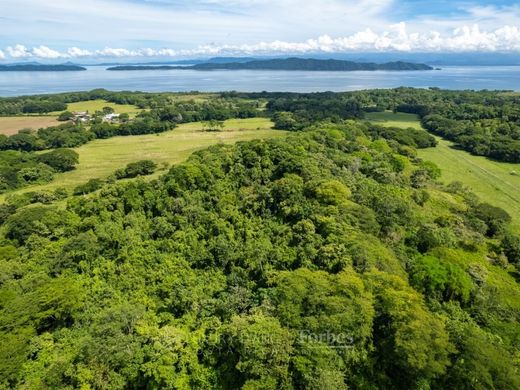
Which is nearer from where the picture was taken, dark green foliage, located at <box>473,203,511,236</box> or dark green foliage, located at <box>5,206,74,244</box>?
dark green foliage, located at <box>5,206,74,244</box>

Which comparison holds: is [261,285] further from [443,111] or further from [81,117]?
[443,111]

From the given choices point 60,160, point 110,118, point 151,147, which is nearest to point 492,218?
point 151,147

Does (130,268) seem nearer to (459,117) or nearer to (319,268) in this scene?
→ (319,268)

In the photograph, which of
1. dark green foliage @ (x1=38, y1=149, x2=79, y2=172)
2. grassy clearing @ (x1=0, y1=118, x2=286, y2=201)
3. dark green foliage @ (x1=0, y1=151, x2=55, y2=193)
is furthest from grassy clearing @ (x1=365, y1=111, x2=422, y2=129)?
dark green foliage @ (x1=0, y1=151, x2=55, y2=193)

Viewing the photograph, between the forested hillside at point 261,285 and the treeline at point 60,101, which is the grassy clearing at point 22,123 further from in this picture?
the forested hillside at point 261,285

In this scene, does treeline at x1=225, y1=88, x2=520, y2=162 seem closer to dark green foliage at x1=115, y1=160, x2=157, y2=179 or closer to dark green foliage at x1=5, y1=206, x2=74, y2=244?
dark green foliage at x1=115, y1=160, x2=157, y2=179

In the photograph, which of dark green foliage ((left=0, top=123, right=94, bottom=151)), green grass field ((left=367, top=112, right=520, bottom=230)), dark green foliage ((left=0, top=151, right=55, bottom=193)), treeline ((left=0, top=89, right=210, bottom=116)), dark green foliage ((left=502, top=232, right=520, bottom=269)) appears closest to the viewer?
dark green foliage ((left=502, top=232, right=520, bottom=269))
